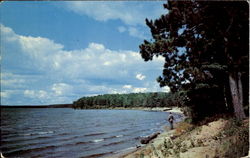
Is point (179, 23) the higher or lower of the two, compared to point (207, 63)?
higher

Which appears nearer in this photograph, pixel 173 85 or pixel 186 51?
pixel 186 51

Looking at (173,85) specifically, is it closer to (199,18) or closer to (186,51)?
(186,51)

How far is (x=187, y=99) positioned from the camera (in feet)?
71.9

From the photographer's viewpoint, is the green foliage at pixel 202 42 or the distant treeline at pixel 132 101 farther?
the distant treeline at pixel 132 101

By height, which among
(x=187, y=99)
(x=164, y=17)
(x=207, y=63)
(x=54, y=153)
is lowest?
(x=54, y=153)

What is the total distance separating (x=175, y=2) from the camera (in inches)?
435

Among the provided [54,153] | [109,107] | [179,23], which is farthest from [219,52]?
[109,107]

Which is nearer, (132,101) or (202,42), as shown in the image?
(202,42)

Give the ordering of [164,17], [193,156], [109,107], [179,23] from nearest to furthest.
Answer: [193,156] < [179,23] < [164,17] < [109,107]

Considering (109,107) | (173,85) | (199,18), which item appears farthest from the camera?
(109,107)

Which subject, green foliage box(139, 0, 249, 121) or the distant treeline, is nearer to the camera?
green foliage box(139, 0, 249, 121)

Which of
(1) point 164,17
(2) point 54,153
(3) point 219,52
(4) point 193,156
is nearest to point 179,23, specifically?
(1) point 164,17

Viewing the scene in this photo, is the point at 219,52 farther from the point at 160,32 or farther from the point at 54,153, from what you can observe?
the point at 54,153

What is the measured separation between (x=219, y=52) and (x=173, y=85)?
405 cm
